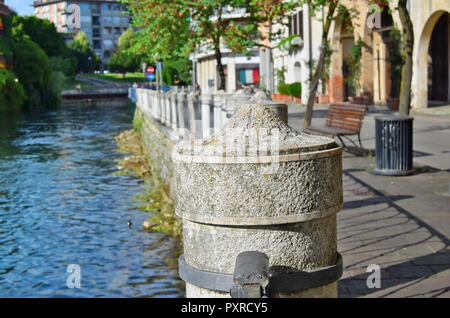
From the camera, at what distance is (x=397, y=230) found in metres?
6.43

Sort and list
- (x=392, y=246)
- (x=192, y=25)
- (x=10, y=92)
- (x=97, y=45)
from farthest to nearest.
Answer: (x=97, y=45)
(x=10, y=92)
(x=192, y=25)
(x=392, y=246)

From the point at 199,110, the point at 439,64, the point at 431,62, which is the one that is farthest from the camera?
the point at 431,62

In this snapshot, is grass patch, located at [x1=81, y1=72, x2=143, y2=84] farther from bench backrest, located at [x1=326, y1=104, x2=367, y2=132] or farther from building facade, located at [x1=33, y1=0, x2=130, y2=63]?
bench backrest, located at [x1=326, y1=104, x2=367, y2=132]

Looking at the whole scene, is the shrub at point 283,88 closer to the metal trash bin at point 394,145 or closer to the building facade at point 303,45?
the building facade at point 303,45

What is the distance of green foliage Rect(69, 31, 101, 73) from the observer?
10669 centimetres

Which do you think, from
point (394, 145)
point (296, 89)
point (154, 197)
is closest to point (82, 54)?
point (296, 89)

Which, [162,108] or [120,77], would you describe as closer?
[162,108]

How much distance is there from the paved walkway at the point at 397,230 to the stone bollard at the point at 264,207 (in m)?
1.69

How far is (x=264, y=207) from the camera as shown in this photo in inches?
109

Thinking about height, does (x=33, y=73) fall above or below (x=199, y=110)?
above

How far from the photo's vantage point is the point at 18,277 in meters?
9.45

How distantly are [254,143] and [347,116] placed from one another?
9878mm

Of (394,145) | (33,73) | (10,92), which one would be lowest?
(394,145)

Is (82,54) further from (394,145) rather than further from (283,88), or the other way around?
(394,145)
